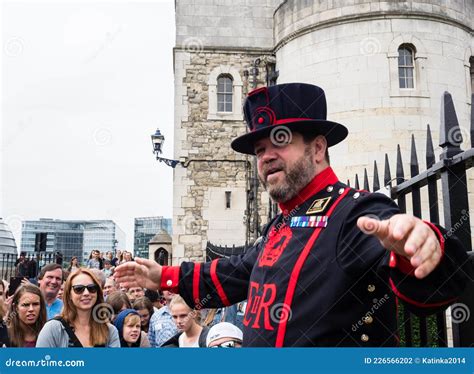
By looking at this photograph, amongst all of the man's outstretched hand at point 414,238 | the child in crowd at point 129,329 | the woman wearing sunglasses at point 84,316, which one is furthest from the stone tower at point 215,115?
the man's outstretched hand at point 414,238

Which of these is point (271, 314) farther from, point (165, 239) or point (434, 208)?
point (165, 239)

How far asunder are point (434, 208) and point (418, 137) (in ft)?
33.2

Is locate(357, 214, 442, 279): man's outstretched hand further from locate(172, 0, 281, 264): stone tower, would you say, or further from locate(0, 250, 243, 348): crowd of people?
locate(172, 0, 281, 264): stone tower

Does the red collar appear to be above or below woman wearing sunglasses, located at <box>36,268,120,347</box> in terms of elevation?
above

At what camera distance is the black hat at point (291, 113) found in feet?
8.43

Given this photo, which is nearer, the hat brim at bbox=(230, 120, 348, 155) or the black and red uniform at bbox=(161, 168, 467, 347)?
the black and red uniform at bbox=(161, 168, 467, 347)

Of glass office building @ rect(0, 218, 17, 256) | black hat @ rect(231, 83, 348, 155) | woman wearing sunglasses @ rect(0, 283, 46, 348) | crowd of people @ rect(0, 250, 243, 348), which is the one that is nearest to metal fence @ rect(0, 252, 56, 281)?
glass office building @ rect(0, 218, 17, 256)

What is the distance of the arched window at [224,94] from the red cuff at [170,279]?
13626 millimetres

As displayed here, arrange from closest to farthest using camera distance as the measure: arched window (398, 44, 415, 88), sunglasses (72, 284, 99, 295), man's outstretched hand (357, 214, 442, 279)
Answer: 1. man's outstretched hand (357, 214, 442, 279)
2. sunglasses (72, 284, 99, 295)
3. arched window (398, 44, 415, 88)

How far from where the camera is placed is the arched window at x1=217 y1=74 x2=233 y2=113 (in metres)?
16.4

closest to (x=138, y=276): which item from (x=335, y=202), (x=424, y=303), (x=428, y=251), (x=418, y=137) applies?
(x=335, y=202)

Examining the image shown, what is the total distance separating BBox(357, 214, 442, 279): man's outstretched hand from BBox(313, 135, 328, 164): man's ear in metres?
1.01

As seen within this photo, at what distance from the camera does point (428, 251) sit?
4.90ft

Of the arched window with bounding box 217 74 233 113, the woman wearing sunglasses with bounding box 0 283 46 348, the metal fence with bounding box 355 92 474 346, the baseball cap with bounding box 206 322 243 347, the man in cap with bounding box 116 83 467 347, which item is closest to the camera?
the man in cap with bounding box 116 83 467 347
